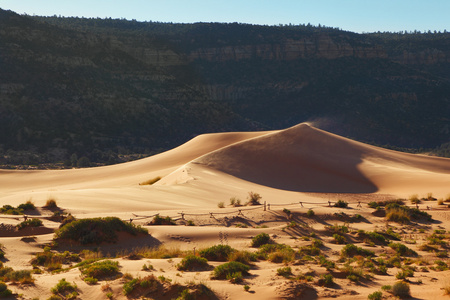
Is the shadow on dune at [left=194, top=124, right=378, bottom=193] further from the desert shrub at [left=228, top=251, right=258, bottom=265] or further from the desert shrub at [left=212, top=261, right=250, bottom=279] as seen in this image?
the desert shrub at [left=212, top=261, right=250, bottom=279]

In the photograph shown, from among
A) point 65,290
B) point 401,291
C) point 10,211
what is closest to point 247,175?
point 10,211

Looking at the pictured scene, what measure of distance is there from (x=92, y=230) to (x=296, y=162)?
2458cm

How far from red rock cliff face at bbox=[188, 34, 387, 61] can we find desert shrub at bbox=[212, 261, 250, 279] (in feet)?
347

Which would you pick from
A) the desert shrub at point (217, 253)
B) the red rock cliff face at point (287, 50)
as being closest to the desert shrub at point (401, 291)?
the desert shrub at point (217, 253)

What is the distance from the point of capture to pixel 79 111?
227 feet

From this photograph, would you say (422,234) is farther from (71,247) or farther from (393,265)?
(71,247)

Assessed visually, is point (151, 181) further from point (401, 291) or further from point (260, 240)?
point (401, 291)

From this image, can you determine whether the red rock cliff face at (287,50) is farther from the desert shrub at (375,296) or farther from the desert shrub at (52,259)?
the desert shrub at (375,296)

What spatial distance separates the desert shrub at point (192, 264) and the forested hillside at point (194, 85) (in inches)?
1859

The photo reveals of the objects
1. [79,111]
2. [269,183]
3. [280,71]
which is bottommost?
[269,183]

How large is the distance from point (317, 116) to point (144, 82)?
118 feet

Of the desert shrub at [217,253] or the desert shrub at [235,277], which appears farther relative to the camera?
the desert shrub at [217,253]


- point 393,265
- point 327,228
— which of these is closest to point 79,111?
Result: point 327,228

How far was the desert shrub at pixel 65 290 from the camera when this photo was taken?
10.1 meters
